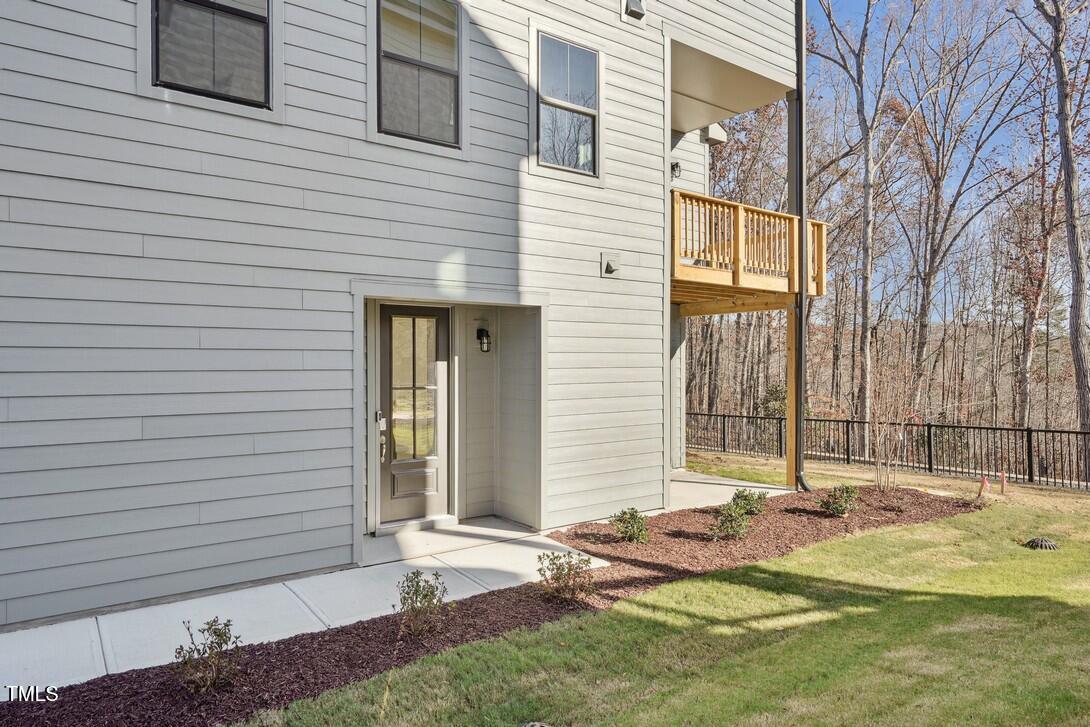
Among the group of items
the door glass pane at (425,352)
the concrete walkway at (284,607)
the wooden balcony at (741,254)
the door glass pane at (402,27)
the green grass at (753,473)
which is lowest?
the green grass at (753,473)

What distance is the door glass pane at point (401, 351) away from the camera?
19.1 ft

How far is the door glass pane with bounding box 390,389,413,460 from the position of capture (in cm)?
583

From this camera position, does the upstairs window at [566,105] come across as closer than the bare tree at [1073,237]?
Yes

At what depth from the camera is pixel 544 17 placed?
5.86 m

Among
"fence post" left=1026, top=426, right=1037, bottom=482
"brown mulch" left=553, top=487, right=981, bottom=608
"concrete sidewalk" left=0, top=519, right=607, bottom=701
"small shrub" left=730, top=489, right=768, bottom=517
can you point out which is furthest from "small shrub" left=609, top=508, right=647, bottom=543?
"fence post" left=1026, top=426, right=1037, bottom=482

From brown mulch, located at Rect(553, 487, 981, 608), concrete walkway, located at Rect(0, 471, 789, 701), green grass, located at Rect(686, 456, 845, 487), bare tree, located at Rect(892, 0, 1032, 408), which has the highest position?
bare tree, located at Rect(892, 0, 1032, 408)

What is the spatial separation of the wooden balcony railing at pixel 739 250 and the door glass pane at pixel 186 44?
4.81m

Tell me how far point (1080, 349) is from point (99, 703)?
13.5 metres

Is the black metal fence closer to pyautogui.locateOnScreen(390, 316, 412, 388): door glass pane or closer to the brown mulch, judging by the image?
the brown mulch

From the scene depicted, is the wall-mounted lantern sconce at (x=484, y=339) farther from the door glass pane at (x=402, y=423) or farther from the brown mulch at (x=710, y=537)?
the brown mulch at (x=710, y=537)

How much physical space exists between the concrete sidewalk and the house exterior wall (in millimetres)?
222

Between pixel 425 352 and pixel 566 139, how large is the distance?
8.30 feet

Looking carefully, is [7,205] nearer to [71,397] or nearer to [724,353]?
[71,397]

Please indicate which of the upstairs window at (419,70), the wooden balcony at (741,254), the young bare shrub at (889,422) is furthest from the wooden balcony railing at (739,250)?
the upstairs window at (419,70)
